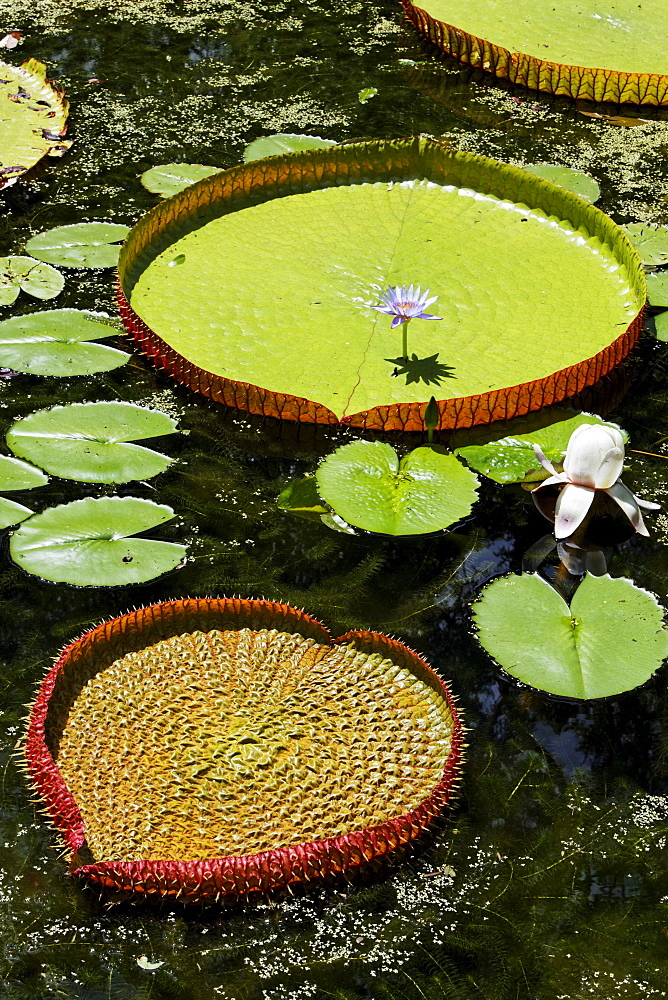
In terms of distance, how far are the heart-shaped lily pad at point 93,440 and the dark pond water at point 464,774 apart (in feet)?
0.19

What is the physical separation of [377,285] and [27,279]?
1191mm

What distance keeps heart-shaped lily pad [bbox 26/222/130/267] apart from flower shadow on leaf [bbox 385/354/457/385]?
119 cm

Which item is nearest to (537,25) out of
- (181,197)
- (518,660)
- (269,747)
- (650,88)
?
(650,88)

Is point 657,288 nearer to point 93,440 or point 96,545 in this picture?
point 93,440

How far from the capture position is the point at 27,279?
12.1 feet

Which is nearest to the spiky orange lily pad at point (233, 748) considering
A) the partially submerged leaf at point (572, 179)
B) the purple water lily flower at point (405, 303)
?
the purple water lily flower at point (405, 303)

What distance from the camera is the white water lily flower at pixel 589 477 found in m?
2.69

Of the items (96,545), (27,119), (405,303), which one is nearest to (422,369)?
(405,303)

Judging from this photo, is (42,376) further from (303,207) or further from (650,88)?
(650,88)

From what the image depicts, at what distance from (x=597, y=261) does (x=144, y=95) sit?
7.84ft

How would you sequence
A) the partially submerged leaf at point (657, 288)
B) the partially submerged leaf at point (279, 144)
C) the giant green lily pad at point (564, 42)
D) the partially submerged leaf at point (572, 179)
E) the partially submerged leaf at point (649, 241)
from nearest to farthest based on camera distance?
the partially submerged leaf at point (657, 288)
the partially submerged leaf at point (649, 241)
the partially submerged leaf at point (572, 179)
the partially submerged leaf at point (279, 144)
the giant green lily pad at point (564, 42)

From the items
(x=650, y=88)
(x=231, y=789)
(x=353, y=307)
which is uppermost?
(x=650, y=88)

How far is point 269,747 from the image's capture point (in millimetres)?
2143

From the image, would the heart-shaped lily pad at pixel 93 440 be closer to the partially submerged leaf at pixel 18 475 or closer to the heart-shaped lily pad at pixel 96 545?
the partially submerged leaf at pixel 18 475
